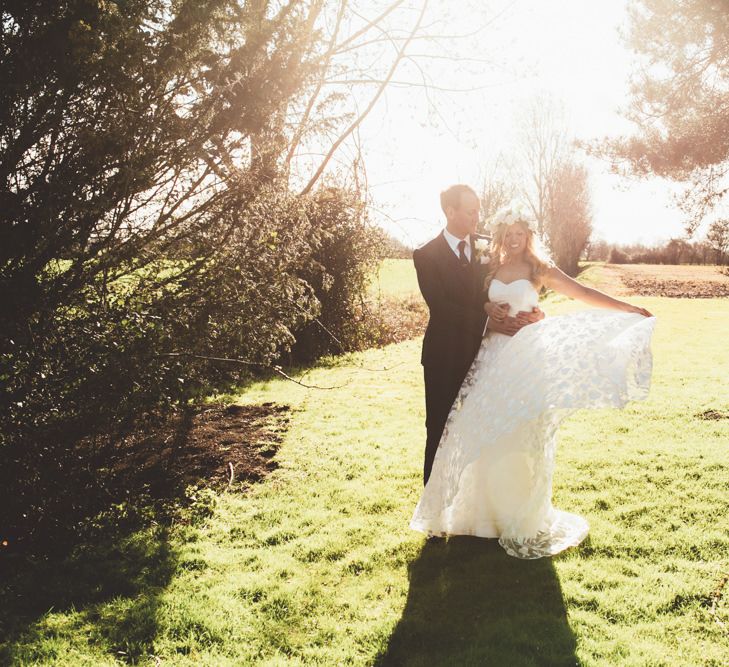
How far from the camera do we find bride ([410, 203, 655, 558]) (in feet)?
11.5

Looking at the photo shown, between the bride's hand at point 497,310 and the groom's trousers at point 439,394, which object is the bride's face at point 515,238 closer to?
the bride's hand at point 497,310

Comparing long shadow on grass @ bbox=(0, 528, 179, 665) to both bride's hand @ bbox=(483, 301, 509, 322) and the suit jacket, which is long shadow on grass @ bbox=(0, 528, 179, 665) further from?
bride's hand @ bbox=(483, 301, 509, 322)

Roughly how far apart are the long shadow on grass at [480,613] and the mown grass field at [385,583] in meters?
0.01

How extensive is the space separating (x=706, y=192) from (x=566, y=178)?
2708 cm

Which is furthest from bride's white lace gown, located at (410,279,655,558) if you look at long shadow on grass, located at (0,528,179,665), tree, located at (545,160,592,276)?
tree, located at (545,160,592,276)

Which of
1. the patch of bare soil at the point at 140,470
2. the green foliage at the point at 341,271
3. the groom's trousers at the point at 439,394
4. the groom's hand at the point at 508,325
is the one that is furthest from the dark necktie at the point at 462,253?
the green foliage at the point at 341,271

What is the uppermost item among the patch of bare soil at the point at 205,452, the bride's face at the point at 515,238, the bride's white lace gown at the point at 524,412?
the bride's face at the point at 515,238

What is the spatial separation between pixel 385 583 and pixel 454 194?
283 cm

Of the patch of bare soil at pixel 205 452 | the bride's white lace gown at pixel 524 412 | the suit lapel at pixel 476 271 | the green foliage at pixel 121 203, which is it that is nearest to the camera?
the green foliage at pixel 121 203

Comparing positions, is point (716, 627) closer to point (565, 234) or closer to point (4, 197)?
point (4, 197)

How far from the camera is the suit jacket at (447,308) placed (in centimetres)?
412

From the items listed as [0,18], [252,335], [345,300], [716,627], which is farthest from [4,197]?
[345,300]

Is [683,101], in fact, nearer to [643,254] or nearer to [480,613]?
[480,613]

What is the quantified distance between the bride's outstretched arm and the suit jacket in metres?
0.63
